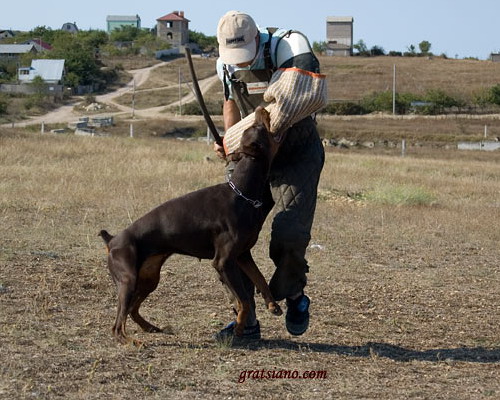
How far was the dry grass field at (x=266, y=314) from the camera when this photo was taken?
185 inches

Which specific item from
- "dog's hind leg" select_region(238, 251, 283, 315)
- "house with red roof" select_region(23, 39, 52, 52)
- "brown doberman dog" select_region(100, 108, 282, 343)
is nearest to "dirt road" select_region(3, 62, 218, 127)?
"house with red roof" select_region(23, 39, 52, 52)

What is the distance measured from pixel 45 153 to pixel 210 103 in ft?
151

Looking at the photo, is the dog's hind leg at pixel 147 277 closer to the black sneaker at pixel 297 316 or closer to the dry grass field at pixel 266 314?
the dry grass field at pixel 266 314

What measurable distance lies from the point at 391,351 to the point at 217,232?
1311 mm

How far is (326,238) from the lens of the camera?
34.1 ft

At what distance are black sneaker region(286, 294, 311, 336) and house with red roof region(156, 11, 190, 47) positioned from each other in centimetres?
12548

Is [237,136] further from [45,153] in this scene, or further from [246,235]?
[45,153]

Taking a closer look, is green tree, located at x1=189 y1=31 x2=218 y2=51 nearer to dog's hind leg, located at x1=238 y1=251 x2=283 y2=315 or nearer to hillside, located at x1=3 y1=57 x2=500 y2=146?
hillside, located at x1=3 y1=57 x2=500 y2=146

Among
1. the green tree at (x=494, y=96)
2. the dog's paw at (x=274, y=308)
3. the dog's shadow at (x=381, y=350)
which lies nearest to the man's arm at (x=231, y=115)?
the dog's paw at (x=274, y=308)

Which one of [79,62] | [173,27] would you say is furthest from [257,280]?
[173,27]

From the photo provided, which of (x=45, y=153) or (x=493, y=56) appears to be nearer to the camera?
(x=45, y=153)

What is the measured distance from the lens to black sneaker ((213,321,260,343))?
18.1ft

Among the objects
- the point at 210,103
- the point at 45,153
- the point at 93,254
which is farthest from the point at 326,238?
the point at 210,103
